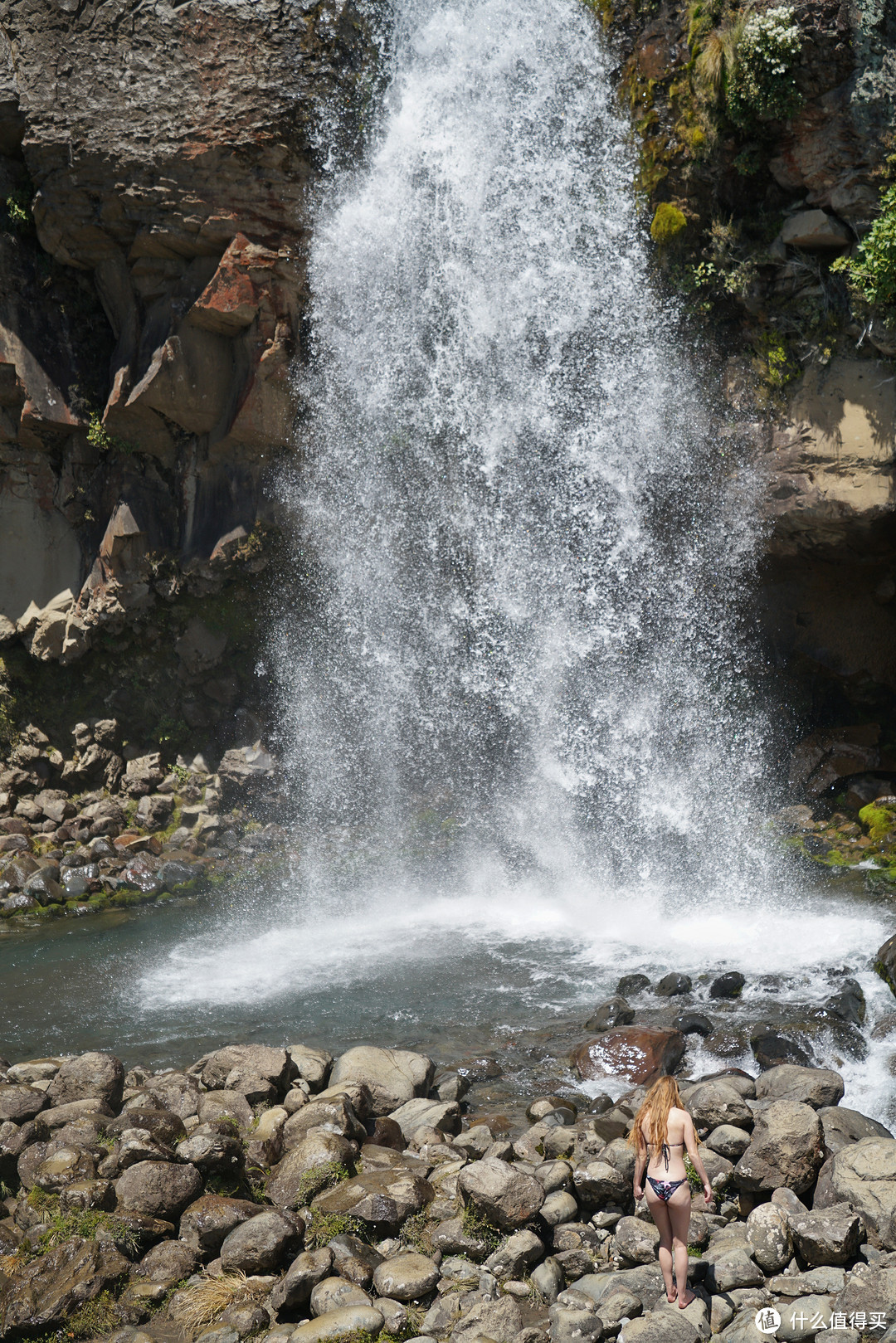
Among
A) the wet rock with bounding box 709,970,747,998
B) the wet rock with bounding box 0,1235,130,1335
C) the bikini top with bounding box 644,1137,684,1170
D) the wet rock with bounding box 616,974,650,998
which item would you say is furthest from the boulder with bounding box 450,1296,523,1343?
the wet rock with bounding box 709,970,747,998

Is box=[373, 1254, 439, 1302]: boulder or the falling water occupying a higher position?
the falling water

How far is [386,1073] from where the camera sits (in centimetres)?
966

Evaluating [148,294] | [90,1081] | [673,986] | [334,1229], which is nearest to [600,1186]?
[334,1229]

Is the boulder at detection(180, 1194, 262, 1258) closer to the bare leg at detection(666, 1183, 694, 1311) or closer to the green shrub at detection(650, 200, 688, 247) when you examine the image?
the bare leg at detection(666, 1183, 694, 1311)

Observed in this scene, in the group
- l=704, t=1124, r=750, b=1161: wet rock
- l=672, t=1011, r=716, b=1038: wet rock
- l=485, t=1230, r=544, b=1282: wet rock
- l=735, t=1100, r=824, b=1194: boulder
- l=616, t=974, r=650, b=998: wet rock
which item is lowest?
l=616, t=974, r=650, b=998: wet rock

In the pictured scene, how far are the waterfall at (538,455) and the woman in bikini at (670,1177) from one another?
1010 cm

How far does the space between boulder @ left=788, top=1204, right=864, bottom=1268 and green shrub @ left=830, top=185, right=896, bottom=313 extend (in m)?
12.7

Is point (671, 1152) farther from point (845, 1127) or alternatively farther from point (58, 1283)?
point (58, 1283)

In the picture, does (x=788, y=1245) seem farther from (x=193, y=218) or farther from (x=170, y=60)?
(x=170, y=60)

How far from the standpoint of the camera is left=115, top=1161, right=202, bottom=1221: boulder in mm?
7336

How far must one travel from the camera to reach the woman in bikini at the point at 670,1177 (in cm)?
601

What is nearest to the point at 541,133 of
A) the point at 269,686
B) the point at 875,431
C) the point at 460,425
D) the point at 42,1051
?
the point at 460,425

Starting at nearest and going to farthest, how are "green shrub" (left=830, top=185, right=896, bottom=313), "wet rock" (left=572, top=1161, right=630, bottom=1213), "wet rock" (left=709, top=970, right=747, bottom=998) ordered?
"wet rock" (left=572, top=1161, right=630, bottom=1213) < "wet rock" (left=709, top=970, right=747, bottom=998) < "green shrub" (left=830, top=185, right=896, bottom=313)

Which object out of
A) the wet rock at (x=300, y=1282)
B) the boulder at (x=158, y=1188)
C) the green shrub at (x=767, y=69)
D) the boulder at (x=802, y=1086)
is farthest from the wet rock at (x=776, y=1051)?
the green shrub at (x=767, y=69)
